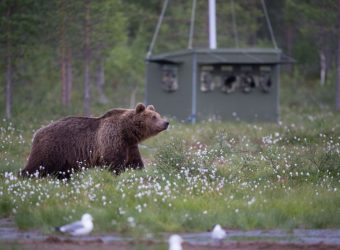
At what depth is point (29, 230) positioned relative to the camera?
28.9ft

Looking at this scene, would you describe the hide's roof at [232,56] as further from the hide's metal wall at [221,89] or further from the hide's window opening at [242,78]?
the hide's window opening at [242,78]

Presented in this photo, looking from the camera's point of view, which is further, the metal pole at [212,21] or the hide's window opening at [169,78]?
the hide's window opening at [169,78]

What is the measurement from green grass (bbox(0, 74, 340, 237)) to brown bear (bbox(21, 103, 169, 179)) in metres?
0.48

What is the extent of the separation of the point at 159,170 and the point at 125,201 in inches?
77.4

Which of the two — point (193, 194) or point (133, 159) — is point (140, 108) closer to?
point (133, 159)

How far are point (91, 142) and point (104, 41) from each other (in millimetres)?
13161

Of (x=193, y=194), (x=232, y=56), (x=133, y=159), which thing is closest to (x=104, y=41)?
(x=232, y=56)

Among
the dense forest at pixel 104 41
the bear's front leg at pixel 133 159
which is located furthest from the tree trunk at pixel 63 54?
the bear's front leg at pixel 133 159

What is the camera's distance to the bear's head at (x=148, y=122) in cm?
1238

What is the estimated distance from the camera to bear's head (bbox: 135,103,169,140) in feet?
40.6

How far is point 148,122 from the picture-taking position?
40.7 ft

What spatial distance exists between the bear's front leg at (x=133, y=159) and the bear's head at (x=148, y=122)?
295 mm

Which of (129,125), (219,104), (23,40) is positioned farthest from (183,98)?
(129,125)

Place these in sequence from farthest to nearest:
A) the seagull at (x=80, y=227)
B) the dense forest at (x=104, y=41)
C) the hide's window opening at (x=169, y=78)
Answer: the hide's window opening at (x=169, y=78) < the dense forest at (x=104, y=41) < the seagull at (x=80, y=227)
